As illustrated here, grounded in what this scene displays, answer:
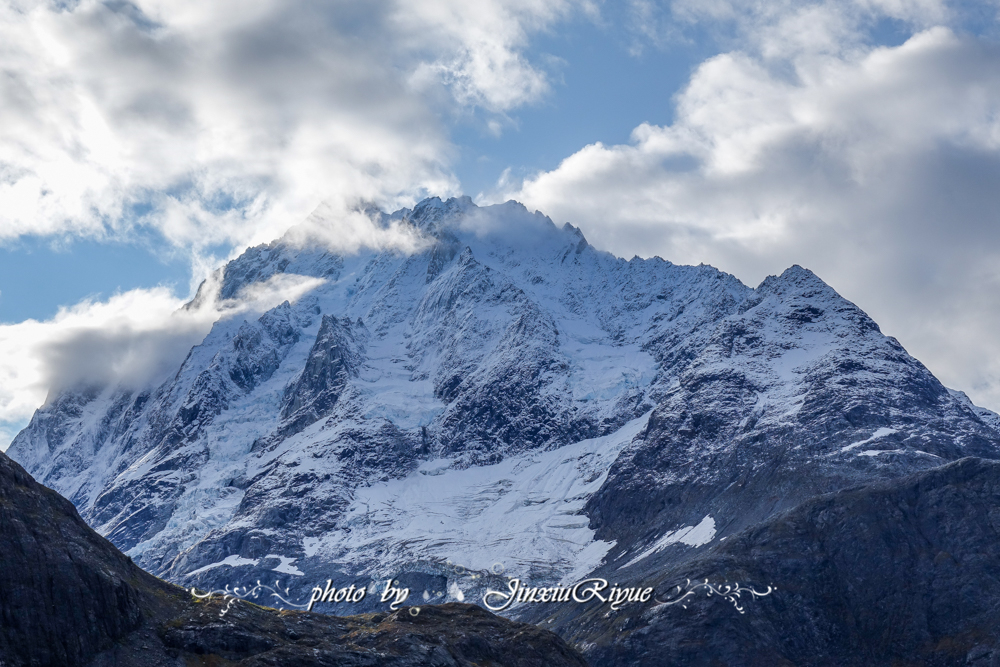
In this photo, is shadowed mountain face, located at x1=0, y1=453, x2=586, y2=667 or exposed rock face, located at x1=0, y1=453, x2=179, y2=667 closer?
exposed rock face, located at x1=0, y1=453, x2=179, y2=667

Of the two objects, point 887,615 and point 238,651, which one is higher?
point 887,615

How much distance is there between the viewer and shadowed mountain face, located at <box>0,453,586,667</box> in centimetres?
8044

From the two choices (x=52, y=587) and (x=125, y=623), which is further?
(x=125, y=623)

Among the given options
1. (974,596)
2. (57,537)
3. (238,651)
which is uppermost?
(974,596)

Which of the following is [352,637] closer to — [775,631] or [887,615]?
[775,631]

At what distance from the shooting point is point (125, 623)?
86.1m

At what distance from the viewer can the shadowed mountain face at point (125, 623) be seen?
8044cm

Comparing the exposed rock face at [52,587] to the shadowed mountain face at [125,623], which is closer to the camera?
the exposed rock face at [52,587]

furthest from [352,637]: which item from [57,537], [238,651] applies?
[57,537]

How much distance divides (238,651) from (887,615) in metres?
143

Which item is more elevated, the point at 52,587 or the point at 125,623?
the point at 52,587

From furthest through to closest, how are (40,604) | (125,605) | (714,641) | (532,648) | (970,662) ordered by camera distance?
(714,641) < (970,662) < (532,648) < (125,605) < (40,604)

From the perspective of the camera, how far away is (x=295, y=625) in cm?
10125

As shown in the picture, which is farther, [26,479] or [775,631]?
[775,631]
